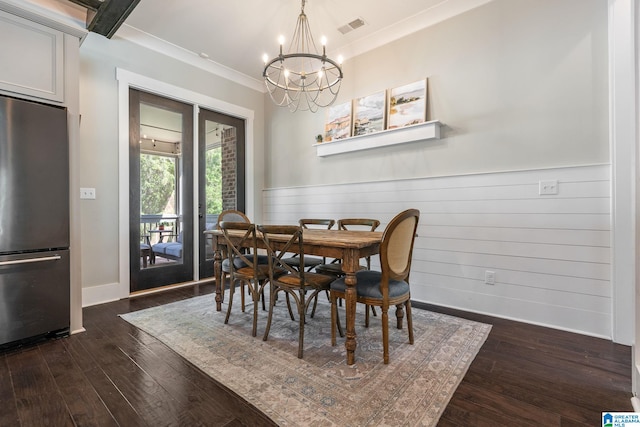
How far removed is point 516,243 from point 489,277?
39 centimetres

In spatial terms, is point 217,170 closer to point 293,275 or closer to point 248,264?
point 248,264

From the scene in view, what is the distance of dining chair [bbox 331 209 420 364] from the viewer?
1833 mm

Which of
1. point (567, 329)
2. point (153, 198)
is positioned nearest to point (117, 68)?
point (153, 198)

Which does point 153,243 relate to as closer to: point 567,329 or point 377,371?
point 377,371

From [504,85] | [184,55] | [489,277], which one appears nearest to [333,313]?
[489,277]

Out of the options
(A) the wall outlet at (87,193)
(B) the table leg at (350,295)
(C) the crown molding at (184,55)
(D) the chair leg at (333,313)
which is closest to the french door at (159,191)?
(A) the wall outlet at (87,193)

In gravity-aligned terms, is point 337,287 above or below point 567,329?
above

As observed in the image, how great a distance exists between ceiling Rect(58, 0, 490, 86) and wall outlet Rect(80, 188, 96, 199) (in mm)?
1690

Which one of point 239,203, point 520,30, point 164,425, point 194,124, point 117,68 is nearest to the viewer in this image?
point 164,425

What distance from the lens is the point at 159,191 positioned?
12.3 ft

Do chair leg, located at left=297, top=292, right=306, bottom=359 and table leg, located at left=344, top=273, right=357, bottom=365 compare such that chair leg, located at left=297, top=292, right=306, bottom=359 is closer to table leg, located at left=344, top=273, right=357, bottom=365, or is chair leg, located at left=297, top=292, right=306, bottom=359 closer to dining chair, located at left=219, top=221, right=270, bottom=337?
table leg, located at left=344, top=273, right=357, bottom=365

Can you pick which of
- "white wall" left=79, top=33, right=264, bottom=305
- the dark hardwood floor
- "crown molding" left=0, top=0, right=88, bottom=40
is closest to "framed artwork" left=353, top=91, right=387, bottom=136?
the dark hardwood floor

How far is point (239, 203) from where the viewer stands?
184 inches

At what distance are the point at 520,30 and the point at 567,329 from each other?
260 centimetres
